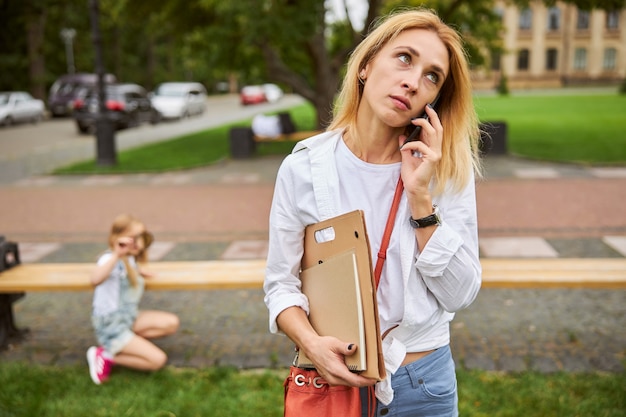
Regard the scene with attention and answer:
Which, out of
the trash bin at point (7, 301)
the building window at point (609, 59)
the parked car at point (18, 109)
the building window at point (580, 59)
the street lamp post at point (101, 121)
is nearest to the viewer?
the trash bin at point (7, 301)

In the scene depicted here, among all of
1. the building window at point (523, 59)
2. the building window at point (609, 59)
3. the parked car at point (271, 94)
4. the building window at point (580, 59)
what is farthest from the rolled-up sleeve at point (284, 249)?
the building window at point (609, 59)

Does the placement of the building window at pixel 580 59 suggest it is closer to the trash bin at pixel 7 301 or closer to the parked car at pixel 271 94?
the parked car at pixel 271 94

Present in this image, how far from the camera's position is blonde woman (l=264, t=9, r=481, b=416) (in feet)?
5.41

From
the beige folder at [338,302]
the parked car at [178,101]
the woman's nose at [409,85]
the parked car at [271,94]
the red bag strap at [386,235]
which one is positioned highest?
the woman's nose at [409,85]

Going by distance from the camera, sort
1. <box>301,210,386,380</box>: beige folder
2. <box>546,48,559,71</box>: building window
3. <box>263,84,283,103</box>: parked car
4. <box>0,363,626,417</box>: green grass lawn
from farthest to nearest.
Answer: <box>546,48,559,71</box>: building window → <box>263,84,283,103</box>: parked car → <box>0,363,626,417</box>: green grass lawn → <box>301,210,386,380</box>: beige folder

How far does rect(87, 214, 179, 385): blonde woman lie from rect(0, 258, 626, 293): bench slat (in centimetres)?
29

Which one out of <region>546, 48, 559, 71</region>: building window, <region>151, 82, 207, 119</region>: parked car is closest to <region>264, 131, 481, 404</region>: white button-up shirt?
<region>151, 82, 207, 119</region>: parked car

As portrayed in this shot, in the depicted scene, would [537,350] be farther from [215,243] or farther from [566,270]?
[215,243]

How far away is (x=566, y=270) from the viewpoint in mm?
4543

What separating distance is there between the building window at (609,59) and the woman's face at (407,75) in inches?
2795

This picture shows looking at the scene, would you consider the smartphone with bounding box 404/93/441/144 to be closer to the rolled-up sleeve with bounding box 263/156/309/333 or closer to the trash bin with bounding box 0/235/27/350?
the rolled-up sleeve with bounding box 263/156/309/333

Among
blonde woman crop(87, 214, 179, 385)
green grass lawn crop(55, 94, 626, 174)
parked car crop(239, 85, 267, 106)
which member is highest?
blonde woman crop(87, 214, 179, 385)

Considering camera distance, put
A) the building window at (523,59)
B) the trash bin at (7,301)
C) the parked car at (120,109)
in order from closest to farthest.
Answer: the trash bin at (7,301)
the parked car at (120,109)
the building window at (523,59)

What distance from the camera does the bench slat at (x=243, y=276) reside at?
439 cm
